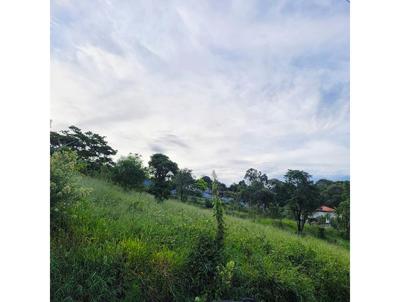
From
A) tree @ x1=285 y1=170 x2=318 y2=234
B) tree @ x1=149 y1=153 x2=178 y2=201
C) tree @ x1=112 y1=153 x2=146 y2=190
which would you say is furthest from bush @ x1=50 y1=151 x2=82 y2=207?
tree @ x1=285 y1=170 x2=318 y2=234

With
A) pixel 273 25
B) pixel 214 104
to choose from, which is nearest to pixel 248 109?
pixel 214 104

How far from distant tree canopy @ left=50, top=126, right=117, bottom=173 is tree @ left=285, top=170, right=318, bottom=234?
3.67 ft

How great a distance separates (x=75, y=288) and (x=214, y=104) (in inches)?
48.1

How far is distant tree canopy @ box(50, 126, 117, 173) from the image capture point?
1752mm

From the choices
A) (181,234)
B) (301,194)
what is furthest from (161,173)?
(301,194)

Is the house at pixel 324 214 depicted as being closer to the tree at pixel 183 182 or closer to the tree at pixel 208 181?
the tree at pixel 208 181

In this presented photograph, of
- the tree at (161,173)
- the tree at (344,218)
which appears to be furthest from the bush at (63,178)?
the tree at (344,218)

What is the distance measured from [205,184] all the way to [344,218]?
98cm

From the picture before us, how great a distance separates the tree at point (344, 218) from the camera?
7.72ft

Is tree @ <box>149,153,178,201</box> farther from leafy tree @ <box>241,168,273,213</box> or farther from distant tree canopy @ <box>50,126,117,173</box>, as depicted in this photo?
leafy tree @ <box>241,168,273,213</box>
